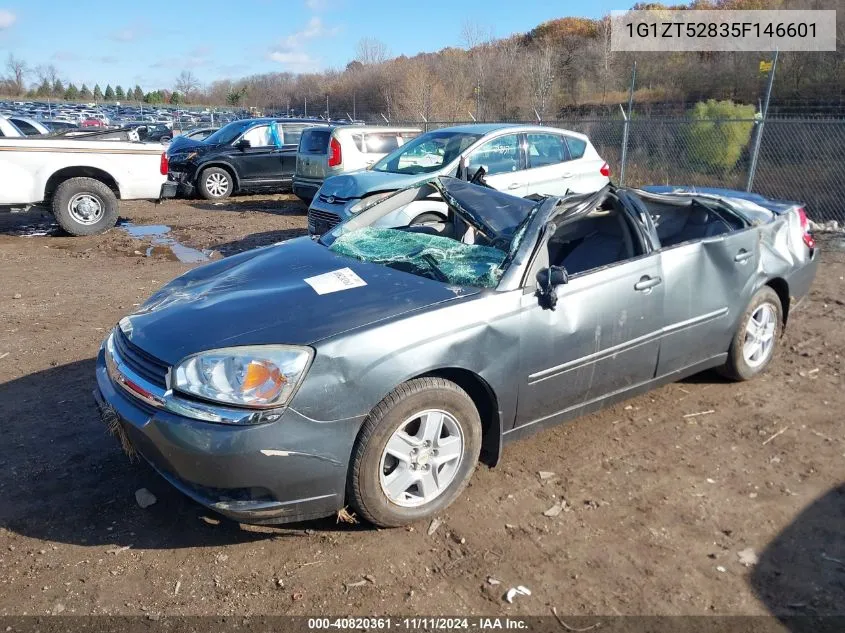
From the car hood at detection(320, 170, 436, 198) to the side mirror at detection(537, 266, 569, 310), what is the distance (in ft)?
16.8

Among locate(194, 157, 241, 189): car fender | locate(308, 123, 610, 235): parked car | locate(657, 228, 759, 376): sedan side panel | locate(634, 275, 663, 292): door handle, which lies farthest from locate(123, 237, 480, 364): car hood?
locate(194, 157, 241, 189): car fender

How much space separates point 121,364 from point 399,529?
151 cm

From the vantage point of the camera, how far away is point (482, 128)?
8.90 m

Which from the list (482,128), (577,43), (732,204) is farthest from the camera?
(577,43)

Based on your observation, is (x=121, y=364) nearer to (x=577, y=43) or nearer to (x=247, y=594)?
(x=247, y=594)

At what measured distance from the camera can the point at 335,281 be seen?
3463 mm

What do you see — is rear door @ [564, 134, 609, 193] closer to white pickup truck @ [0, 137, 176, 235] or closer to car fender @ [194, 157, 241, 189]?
white pickup truck @ [0, 137, 176, 235]

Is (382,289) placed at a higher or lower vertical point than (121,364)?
higher

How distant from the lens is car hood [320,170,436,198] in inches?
333

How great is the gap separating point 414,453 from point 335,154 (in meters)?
9.66

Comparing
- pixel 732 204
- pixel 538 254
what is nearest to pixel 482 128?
pixel 732 204

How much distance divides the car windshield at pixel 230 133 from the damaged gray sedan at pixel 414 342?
37.6 feet

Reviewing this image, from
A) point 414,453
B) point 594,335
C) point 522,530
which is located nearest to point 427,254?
point 594,335

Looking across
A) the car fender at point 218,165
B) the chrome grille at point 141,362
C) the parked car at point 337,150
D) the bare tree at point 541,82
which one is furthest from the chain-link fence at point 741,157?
the bare tree at point 541,82
